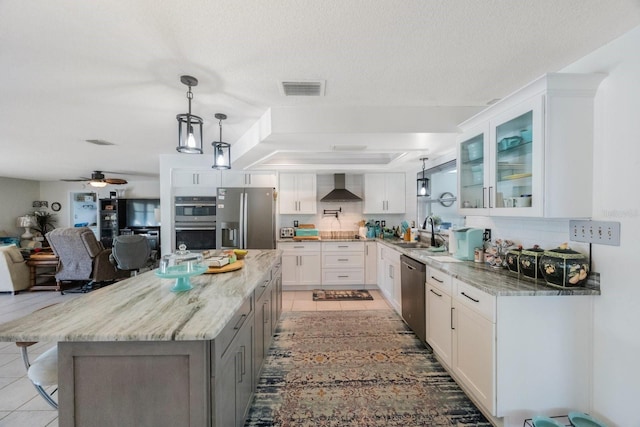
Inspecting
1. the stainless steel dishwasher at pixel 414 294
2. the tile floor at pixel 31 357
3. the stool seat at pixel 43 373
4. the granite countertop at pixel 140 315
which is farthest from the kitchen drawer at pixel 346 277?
the stool seat at pixel 43 373

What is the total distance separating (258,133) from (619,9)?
8.70 ft

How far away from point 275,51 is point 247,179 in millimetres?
3090

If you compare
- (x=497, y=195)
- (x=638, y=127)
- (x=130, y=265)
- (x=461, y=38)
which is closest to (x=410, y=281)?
(x=497, y=195)

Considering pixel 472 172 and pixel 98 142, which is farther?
pixel 98 142

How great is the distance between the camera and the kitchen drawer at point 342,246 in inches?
180

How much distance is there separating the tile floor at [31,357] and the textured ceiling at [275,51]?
242cm

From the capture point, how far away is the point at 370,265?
458 cm

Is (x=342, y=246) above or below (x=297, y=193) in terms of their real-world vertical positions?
below

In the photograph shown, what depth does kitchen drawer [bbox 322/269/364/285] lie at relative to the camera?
456 centimetres

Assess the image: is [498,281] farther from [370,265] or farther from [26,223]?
[26,223]

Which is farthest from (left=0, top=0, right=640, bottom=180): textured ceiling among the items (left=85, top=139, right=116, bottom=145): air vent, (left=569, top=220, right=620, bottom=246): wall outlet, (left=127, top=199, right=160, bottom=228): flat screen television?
(left=127, top=199, right=160, bottom=228): flat screen television

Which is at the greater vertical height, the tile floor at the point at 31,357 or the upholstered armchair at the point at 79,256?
the upholstered armchair at the point at 79,256

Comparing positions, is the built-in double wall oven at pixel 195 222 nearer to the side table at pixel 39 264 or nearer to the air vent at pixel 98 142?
the air vent at pixel 98 142

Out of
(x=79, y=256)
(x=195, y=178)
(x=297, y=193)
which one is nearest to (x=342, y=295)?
(x=297, y=193)
